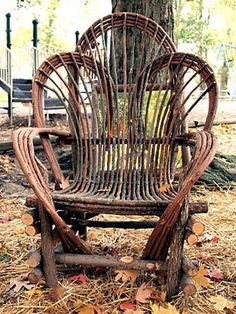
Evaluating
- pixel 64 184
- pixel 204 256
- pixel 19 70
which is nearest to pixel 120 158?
pixel 64 184

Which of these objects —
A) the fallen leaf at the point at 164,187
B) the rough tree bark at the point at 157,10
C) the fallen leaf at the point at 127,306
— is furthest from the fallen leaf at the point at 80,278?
the rough tree bark at the point at 157,10

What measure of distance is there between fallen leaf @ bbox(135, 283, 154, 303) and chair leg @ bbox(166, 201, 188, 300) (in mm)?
71

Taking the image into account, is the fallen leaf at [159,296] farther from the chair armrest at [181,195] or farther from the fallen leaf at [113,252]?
the fallen leaf at [113,252]

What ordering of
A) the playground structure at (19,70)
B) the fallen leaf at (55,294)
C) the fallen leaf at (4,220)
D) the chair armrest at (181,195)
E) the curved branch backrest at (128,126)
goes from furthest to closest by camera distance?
the playground structure at (19,70)
the fallen leaf at (4,220)
the curved branch backrest at (128,126)
the fallen leaf at (55,294)
the chair armrest at (181,195)

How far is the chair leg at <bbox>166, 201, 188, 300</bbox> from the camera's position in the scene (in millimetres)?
1454

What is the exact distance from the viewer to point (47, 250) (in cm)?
155

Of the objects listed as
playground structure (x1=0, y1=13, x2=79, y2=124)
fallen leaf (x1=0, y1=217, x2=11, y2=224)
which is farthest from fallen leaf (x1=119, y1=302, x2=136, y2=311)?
playground structure (x1=0, y1=13, x2=79, y2=124)

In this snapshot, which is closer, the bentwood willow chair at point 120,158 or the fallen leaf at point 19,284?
the bentwood willow chair at point 120,158

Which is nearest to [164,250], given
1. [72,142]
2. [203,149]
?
[203,149]

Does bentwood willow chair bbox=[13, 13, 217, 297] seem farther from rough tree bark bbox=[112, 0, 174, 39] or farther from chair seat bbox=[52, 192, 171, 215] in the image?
rough tree bark bbox=[112, 0, 174, 39]

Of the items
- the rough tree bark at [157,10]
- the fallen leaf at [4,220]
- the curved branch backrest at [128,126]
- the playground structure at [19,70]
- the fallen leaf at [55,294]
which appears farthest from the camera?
the playground structure at [19,70]

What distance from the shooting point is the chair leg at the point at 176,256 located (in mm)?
1454

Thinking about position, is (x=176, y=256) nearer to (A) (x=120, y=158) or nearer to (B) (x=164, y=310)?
(B) (x=164, y=310)

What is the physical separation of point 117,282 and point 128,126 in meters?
0.72
